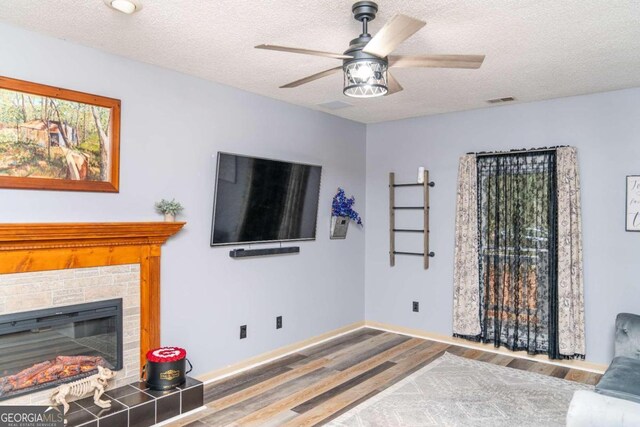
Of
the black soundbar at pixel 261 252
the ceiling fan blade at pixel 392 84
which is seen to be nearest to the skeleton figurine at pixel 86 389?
the black soundbar at pixel 261 252

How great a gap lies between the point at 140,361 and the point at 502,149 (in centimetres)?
408

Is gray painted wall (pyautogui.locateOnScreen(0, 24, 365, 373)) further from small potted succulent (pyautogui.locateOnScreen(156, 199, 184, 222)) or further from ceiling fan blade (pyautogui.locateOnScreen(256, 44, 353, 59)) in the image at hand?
ceiling fan blade (pyautogui.locateOnScreen(256, 44, 353, 59))

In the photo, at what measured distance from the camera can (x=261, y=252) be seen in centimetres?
438

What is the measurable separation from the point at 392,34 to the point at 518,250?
335 centimetres

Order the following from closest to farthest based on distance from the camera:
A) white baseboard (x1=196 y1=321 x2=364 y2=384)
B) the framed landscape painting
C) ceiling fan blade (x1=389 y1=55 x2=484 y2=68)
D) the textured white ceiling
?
1. ceiling fan blade (x1=389 y1=55 x2=484 y2=68)
2. the textured white ceiling
3. the framed landscape painting
4. white baseboard (x1=196 y1=321 x2=364 y2=384)

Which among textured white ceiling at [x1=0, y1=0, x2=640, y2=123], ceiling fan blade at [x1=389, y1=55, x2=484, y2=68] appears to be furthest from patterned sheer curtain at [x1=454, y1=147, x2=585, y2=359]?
ceiling fan blade at [x1=389, y1=55, x2=484, y2=68]

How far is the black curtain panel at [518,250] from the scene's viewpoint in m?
4.49

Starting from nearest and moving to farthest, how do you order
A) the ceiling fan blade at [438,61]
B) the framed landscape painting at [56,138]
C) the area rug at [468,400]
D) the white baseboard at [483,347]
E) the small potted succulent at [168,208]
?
the ceiling fan blade at [438,61] → the framed landscape painting at [56,138] → the area rug at [468,400] → the small potted succulent at [168,208] → the white baseboard at [483,347]

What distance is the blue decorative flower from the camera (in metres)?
5.29

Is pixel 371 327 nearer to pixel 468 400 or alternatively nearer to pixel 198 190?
pixel 468 400

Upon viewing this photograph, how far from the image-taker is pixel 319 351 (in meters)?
4.80

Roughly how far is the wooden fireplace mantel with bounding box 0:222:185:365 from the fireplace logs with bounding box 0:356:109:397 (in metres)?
0.38

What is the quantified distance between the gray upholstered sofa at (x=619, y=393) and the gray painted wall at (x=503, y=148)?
0.73m

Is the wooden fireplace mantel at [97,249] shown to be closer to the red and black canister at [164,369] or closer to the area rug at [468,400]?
the red and black canister at [164,369]
